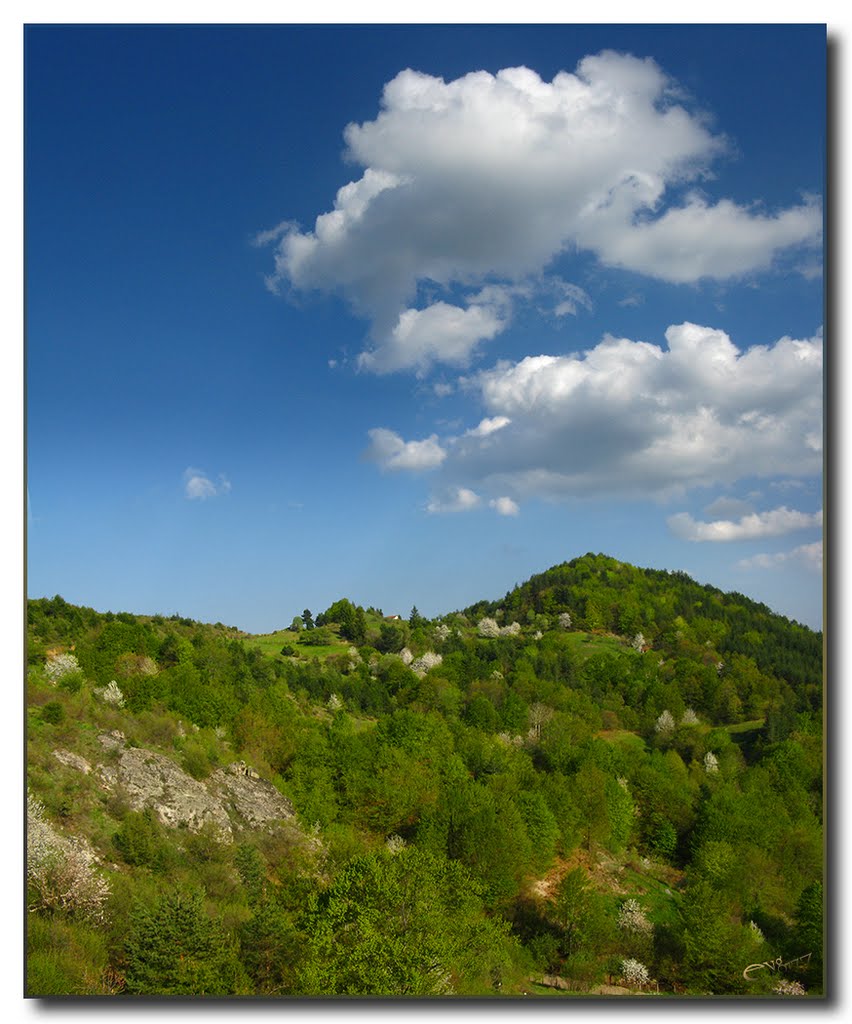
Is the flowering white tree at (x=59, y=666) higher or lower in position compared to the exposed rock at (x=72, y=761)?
higher

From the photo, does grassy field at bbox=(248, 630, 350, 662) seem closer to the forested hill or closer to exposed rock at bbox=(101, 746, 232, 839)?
the forested hill

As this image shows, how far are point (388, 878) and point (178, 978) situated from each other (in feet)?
9.86

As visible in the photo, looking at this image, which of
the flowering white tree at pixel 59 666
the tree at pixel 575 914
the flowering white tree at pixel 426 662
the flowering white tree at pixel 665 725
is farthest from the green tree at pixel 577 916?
the flowering white tree at pixel 426 662

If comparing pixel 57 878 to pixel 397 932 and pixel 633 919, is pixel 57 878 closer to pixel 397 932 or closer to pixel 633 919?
pixel 397 932

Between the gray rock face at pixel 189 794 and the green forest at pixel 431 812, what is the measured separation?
7cm

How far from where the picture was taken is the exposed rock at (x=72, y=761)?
11.3 m

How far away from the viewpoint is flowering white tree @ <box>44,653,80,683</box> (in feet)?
52.4

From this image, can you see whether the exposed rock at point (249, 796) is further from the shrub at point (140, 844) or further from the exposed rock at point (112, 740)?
the shrub at point (140, 844)

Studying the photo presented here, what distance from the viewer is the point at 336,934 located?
8305 mm

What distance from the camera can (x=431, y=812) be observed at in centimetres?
1564

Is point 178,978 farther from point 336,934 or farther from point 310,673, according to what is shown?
point 310,673

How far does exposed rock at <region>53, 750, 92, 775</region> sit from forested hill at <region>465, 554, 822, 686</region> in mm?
11464

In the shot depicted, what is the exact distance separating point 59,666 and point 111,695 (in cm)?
160

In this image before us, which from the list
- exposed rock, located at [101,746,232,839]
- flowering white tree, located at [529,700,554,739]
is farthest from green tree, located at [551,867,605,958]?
flowering white tree, located at [529,700,554,739]
